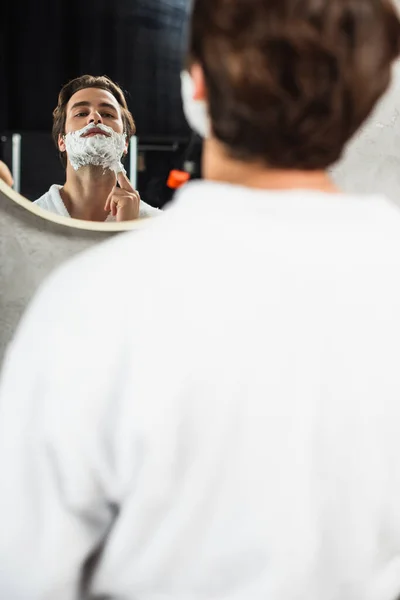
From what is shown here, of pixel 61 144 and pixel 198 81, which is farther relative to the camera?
pixel 61 144

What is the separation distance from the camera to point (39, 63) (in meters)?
1.39

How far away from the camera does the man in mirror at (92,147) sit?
1389mm

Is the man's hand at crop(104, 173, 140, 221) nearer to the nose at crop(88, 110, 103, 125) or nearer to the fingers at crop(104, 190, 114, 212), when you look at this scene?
the fingers at crop(104, 190, 114, 212)

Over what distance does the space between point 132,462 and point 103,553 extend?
0.46ft

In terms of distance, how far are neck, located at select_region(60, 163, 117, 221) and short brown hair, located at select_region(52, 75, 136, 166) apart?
4 centimetres

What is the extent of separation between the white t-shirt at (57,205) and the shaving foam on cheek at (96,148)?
8cm

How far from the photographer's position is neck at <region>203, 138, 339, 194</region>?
576 mm

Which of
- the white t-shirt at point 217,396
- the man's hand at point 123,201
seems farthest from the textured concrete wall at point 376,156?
the white t-shirt at point 217,396

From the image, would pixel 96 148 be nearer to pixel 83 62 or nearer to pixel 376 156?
pixel 83 62

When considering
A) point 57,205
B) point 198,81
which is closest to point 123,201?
point 57,205

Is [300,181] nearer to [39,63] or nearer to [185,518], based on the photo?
[185,518]

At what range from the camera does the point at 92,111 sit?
1.40m

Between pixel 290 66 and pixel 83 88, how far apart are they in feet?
3.21

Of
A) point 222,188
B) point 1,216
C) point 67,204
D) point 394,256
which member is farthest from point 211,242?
point 1,216
